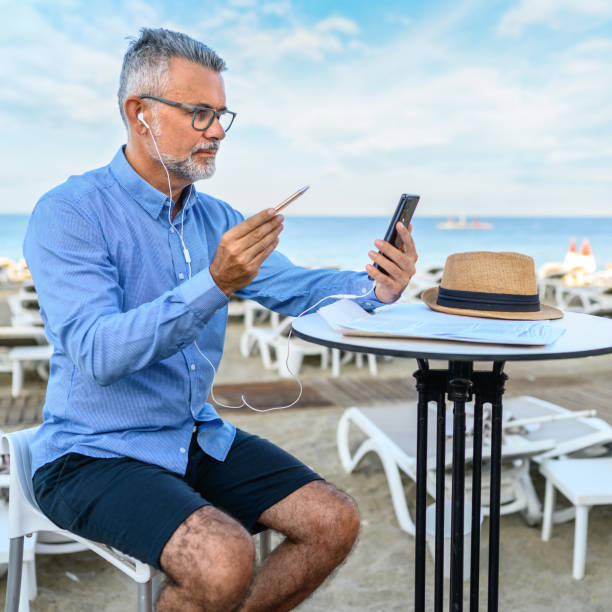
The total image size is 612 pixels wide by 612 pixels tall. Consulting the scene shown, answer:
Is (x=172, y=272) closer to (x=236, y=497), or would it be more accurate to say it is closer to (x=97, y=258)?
(x=97, y=258)

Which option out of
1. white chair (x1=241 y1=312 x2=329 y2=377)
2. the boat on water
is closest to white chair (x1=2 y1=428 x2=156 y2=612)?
white chair (x1=241 y1=312 x2=329 y2=377)

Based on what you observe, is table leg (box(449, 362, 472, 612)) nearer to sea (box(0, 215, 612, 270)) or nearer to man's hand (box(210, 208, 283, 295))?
man's hand (box(210, 208, 283, 295))

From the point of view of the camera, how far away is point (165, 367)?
150 centimetres

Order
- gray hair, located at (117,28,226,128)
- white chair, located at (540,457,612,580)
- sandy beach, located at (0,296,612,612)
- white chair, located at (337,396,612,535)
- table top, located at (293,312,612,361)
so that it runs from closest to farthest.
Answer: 1. table top, located at (293,312,612,361)
2. gray hair, located at (117,28,226,128)
3. sandy beach, located at (0,296,612,612)
4. white chair, located at (540,457,612,580)
5. white chair, located at (337,396,612,535)

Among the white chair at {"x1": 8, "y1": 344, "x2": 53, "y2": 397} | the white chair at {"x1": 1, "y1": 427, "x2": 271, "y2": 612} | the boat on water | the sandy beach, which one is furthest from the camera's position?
the boat on water

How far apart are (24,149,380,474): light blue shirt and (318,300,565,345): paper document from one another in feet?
0.68

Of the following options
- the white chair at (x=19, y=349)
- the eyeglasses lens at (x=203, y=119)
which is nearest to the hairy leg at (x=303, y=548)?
the eyeglasses lens at (x=203, y=119)

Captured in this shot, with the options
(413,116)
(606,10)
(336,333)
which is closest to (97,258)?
(336,333)

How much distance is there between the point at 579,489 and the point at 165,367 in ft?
5.39

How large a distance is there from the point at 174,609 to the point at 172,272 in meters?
0.75

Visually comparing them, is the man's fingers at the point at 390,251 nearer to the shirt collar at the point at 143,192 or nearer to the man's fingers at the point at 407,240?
the man's fingers at the point at 407,240

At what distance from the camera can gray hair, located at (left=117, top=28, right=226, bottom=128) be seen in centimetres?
153

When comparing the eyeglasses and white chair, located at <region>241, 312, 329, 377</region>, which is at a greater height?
the eyeglasses

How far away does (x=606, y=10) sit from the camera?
3562cm
